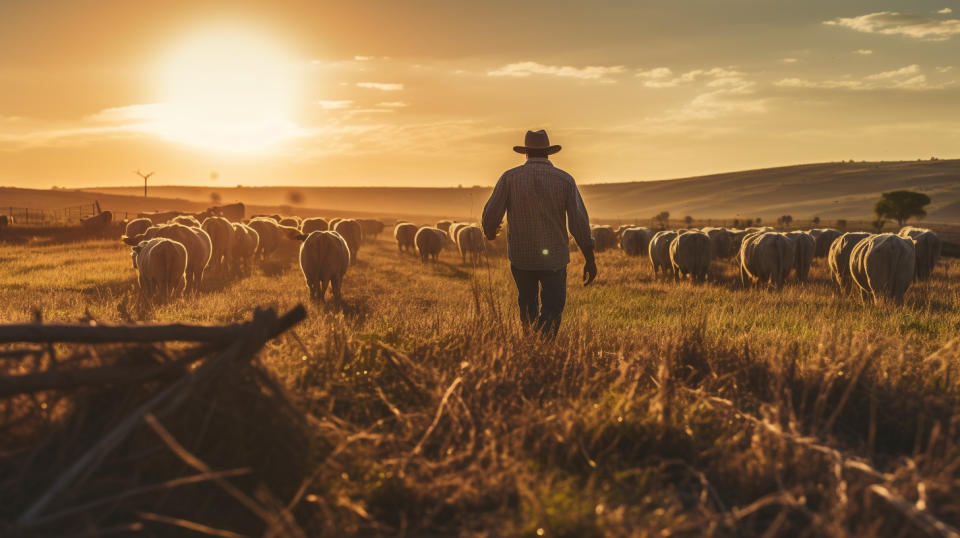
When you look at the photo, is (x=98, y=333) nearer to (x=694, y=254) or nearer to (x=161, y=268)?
(x=161, y=268)

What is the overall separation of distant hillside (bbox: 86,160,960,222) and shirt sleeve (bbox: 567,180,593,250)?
112 meters

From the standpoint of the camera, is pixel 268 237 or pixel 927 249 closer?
pixel 927 249

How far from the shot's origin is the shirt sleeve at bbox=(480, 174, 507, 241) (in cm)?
704

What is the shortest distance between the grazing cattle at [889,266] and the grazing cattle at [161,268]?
14.3m

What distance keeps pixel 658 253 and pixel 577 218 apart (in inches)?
666

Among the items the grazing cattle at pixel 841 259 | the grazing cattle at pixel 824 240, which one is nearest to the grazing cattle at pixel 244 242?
the grazing cattle at pixel 841 259

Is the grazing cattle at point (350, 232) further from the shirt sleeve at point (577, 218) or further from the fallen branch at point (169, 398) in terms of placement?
the fallen branch at point (169, 398)

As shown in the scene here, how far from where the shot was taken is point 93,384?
3.39m

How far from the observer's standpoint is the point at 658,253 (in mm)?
23016

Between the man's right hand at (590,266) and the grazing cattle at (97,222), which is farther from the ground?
the grazing cattle at (97,222)

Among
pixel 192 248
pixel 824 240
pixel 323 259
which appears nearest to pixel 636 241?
pixel 824 240

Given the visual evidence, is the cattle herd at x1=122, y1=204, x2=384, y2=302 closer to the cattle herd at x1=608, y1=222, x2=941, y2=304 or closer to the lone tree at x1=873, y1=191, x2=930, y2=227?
the cattle herd at x1=608, y1=222, x2=941, y2=304

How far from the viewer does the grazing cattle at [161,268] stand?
13.3 metres

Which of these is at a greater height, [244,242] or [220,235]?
[220,235]
